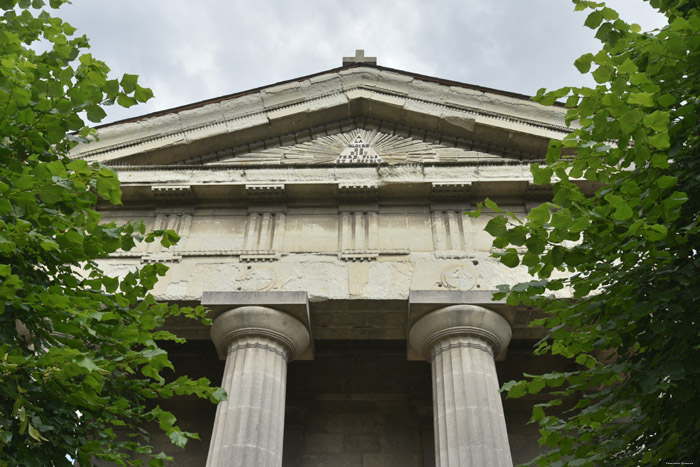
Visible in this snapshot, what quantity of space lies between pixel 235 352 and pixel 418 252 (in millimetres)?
4234

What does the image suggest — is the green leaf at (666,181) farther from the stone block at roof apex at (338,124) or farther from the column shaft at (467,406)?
the stone block at roof apex at (338,124)

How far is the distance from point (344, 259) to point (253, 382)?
3.23m

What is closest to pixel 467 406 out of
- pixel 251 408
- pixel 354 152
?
pixel 251 408

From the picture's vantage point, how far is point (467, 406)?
11.3m

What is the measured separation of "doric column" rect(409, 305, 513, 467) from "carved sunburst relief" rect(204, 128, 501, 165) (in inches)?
174

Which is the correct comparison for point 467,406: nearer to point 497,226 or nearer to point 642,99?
point 497,226

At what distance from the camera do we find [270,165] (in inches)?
585

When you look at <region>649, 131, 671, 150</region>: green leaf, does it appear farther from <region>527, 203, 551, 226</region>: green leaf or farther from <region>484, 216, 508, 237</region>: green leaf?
<region>484, 216, 508, 237</region>: green leaf

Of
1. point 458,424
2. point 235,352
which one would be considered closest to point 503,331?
point 458,424

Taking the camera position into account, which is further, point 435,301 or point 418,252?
point 418,252

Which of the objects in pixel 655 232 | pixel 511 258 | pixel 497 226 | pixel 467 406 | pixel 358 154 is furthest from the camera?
pixel 358 154

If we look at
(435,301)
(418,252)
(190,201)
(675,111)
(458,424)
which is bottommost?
(458,424)

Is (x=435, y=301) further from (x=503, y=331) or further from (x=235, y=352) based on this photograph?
(x=235, y=352)

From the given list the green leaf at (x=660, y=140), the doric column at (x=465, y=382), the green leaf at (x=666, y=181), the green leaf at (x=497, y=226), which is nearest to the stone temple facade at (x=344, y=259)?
the doric column at (x=465, y=382)
